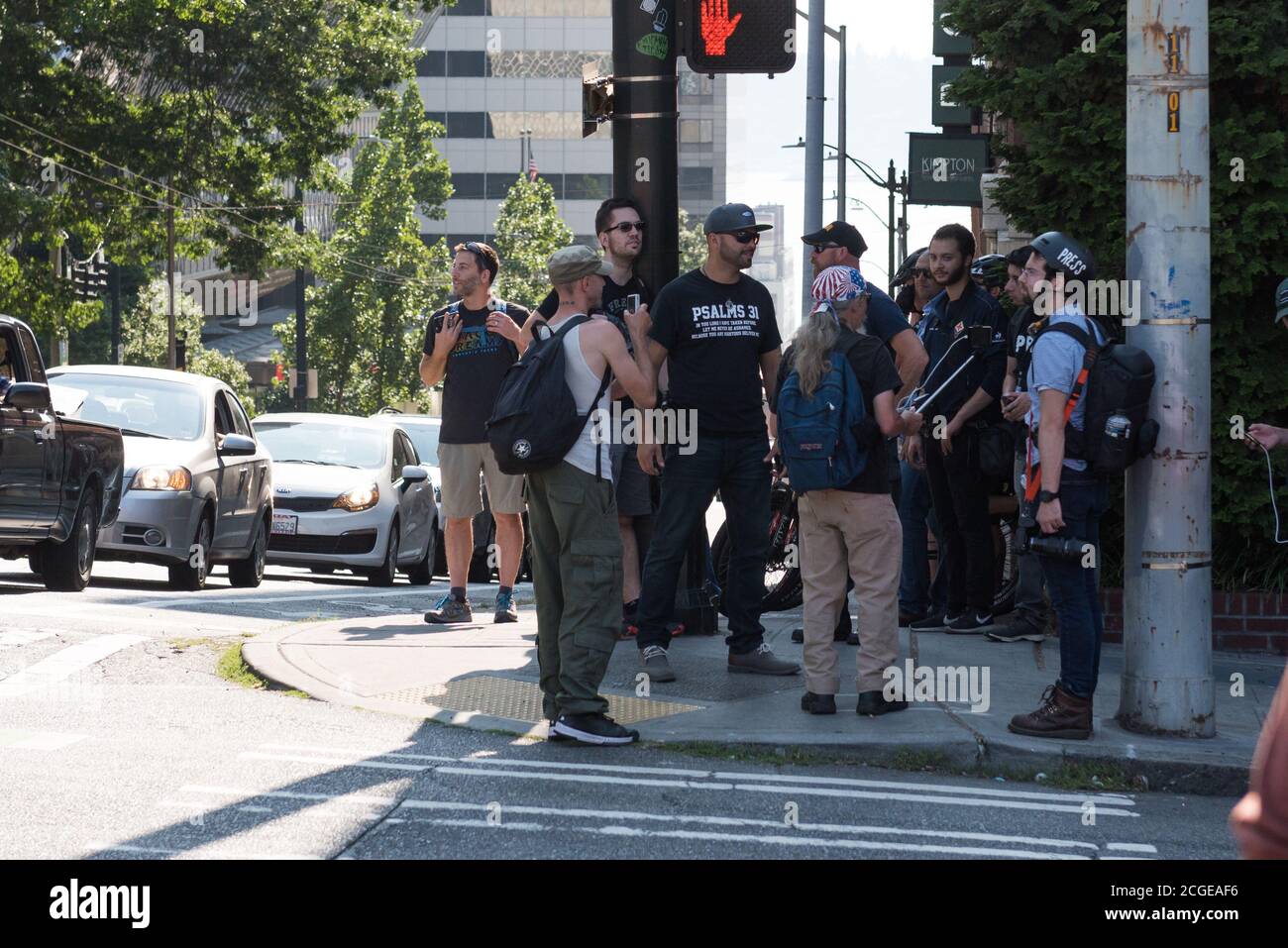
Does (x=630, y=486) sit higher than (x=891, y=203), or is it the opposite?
(x=891, y=203)

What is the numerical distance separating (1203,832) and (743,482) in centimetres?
290

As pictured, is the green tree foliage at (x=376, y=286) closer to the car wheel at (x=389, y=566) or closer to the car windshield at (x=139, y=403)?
the car wheel at (x=389, y=566)

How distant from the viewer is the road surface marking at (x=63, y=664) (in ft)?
25.8

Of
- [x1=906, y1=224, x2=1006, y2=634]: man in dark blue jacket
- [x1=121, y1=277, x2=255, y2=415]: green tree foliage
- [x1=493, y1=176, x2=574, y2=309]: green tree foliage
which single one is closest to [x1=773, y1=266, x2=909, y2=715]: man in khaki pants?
[x1=906, y1=224, x2=1006, y2=634]: man in dark blue jacket

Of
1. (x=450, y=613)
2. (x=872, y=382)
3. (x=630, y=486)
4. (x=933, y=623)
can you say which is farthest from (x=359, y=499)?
(x=872, y=382)

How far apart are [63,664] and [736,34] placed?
177 inches

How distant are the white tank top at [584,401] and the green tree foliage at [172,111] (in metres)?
21.9

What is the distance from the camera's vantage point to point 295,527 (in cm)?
1641

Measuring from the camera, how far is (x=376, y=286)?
5097cm

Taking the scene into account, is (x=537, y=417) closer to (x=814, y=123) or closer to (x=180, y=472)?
(x=180, y=472)

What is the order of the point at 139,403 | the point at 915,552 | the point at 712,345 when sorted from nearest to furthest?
the point at 712,345, the point at 915,552, the point at 139,403

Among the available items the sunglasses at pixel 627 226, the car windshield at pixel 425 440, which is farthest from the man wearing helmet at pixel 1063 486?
the car windshield at pixel 425 440
